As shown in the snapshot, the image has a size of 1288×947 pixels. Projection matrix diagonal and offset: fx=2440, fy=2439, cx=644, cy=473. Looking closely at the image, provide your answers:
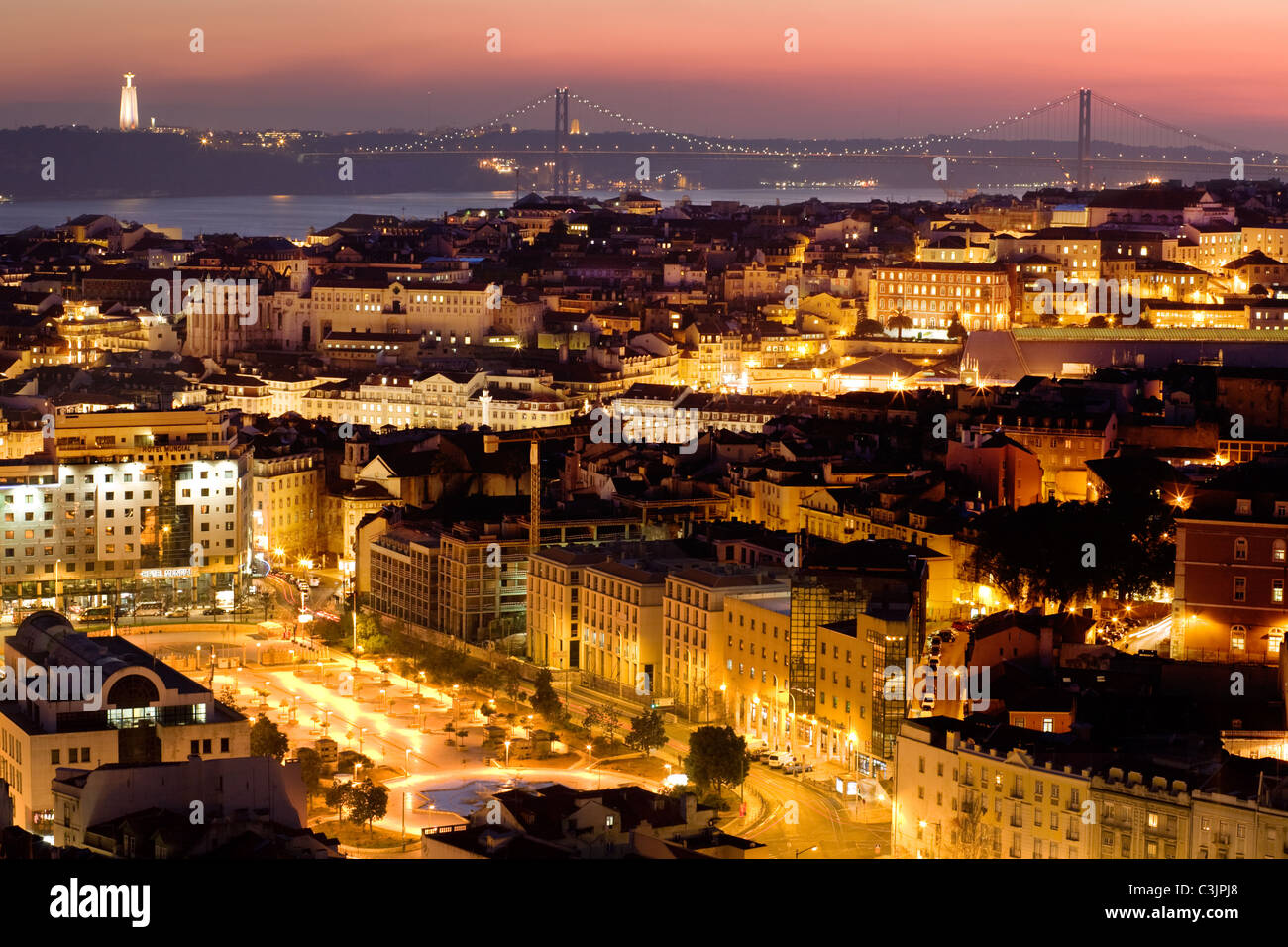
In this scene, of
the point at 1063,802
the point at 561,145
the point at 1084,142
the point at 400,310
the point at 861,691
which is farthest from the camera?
the point at 561,145

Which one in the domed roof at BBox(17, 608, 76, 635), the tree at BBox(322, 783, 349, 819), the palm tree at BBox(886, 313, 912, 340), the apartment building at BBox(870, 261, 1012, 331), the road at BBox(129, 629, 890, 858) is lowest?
the road at BBox(129, 629, 890, 858)

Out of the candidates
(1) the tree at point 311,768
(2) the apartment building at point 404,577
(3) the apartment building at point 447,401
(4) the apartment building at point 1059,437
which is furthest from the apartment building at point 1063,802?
(3) the apartment building at point 447,401

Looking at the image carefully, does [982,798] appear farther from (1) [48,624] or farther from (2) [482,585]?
(2) [482,585]

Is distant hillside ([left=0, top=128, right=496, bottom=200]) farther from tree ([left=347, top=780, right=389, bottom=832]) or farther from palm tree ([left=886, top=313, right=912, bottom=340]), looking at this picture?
tree ([left=347, top=780, right=389, bottom=832])

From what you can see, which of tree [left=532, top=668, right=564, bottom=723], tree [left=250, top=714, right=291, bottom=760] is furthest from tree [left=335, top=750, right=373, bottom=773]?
tree [left=532, top=668, right=564, bottom=723]

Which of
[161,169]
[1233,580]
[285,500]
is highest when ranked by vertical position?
[161,169]

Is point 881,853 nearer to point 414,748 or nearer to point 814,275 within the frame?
point 414,748

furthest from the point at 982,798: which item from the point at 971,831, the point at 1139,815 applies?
the point at 1139,815
